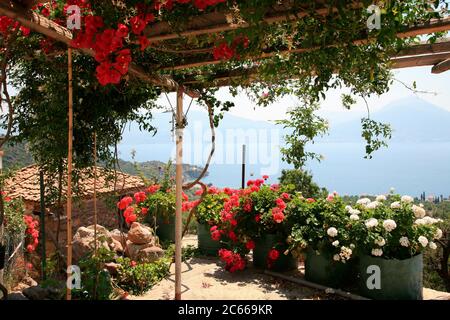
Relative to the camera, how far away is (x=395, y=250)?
3717 millimetres

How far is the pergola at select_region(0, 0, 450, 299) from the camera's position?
194cm

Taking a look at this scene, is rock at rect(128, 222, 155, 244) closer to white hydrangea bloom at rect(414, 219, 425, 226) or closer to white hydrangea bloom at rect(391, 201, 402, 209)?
white hydrangea bloom at rect(391, 201, 402, 209)

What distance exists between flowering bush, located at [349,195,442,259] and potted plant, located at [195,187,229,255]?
7.07 feet

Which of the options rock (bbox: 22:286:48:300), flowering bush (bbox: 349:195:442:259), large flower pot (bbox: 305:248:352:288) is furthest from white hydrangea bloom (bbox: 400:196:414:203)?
rock (bbox: 22:286:48:300)

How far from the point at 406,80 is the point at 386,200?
4.76 feet

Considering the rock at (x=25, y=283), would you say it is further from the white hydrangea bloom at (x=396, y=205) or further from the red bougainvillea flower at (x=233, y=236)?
the white hydrangea bloom at (x=396, y=205)

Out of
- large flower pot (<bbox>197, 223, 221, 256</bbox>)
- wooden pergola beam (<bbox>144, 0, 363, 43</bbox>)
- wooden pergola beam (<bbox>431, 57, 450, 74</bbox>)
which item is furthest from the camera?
large flower pot (<bbox>197, 223, 221, 256</bbox>)

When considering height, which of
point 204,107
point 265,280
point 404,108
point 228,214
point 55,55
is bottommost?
point 265,280

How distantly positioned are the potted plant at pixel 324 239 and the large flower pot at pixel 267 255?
1.42 feet

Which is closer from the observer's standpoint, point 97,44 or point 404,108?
point 97,44

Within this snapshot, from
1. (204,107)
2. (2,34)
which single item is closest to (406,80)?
(204,107)

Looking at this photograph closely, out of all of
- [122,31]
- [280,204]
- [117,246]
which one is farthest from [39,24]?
[117,246]
